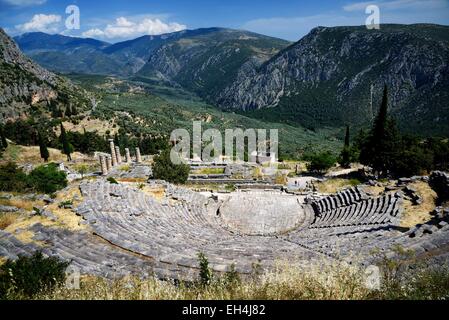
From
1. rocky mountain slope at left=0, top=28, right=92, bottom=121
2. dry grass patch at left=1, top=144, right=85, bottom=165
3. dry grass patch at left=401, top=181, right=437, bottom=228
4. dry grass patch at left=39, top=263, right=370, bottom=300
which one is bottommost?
dry grass patch at left=1, top=144, right=85, bottom=165

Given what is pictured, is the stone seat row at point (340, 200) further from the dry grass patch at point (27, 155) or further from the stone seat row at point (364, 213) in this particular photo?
the dry grass patch at point (27, 155)

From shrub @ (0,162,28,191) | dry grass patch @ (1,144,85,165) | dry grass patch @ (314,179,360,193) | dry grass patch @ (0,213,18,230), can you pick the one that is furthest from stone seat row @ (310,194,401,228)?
dry grass patch @ (1,144,85,165)

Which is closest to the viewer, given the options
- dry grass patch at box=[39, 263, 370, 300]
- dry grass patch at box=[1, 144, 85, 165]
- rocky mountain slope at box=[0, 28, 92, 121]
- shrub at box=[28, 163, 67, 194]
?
dry grass patch at box=[39, 263, 370, 300]

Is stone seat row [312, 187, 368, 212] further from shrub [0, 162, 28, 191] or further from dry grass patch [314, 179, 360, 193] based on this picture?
shrub [0, 162, 28, 191]

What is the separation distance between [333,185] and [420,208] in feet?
45.0

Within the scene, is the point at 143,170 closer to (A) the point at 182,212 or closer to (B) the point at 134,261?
(A) the point at 182,212

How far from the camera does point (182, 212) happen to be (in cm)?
2509

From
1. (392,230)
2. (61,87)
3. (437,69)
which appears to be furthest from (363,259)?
(437,69)

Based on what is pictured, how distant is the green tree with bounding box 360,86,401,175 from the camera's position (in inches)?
1508

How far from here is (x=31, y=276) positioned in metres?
8.69

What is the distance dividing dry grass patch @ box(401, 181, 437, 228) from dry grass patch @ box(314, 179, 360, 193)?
A: 9.02 meters

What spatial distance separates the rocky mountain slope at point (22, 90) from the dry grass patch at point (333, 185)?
255 feet

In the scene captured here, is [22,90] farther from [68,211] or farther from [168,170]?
[68,211]
